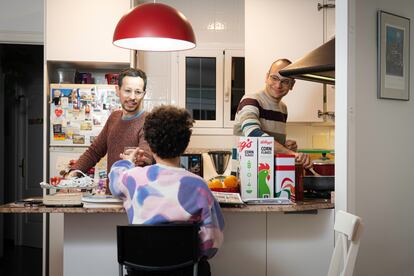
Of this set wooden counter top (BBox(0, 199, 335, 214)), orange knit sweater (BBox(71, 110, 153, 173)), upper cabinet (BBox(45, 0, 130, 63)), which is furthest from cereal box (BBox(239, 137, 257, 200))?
upper cabinet (BBox(45, 0, 130, 63))

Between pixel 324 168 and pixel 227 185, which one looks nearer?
pixel 227 185

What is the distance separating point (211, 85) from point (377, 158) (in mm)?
2003

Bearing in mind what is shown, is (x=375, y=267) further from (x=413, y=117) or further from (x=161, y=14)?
(x=161, y=14)

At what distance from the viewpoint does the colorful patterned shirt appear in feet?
5.45

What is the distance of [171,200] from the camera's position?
1661mm

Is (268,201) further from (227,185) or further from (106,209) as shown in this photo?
(106,209)

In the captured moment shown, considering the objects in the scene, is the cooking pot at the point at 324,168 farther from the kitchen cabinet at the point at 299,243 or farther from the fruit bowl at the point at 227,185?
the fruit bowl at the point at 227,185

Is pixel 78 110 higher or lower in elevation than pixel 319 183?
higher

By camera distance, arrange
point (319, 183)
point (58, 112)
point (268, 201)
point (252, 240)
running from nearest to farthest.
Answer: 1. point (268, 201)
2. point (252, 240)
3. point (319, 183)
4. point (58, 112)

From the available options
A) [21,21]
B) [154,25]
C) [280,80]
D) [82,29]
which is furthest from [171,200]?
[21,21]

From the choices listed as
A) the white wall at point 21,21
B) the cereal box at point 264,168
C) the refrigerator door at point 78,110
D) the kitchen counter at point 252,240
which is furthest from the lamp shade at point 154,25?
the white wall at point 21,21

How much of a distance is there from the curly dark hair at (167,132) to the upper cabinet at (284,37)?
2.08m

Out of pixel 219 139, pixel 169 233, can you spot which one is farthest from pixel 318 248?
pixel 219 139

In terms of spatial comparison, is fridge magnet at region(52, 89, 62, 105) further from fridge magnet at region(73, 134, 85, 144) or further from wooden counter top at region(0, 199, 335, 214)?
wooden counter top at region(0, 199, 335, 214)
